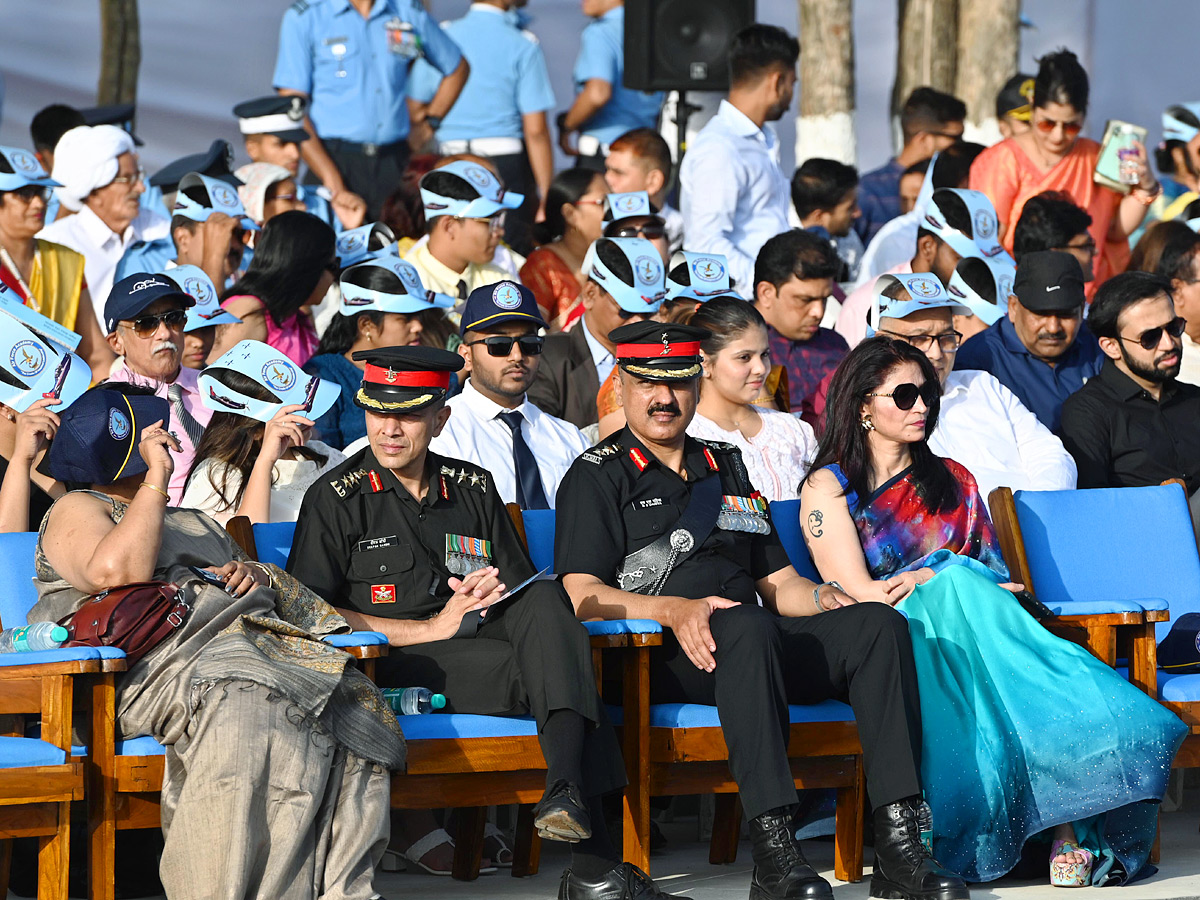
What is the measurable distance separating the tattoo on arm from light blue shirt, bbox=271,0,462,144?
4574 millimetres

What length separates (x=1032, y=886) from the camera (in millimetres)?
4531

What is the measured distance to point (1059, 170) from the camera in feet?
27.3

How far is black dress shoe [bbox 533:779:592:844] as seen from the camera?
3963mm

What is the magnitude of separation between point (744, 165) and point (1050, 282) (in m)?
1.85

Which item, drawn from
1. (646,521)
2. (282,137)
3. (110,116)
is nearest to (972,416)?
(646,521)

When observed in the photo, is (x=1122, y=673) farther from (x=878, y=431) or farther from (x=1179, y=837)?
(x=878, y=431)

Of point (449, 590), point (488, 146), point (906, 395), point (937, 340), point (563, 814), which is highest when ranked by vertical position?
point (488, 146)

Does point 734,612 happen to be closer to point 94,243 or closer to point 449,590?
point 449,590

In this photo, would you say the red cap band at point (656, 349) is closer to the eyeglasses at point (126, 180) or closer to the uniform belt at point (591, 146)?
the eyeglasses at point (126, 180)

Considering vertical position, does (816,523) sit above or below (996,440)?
below

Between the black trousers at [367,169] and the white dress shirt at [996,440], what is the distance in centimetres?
377

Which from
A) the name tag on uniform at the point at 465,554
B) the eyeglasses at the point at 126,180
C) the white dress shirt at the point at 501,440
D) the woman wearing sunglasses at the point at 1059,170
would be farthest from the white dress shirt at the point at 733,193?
the name tag on uniform at the point at 465,554

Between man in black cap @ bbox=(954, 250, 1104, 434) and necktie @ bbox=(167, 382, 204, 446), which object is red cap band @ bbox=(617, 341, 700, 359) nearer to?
necktie @ bbox=(167, 382, 204, 446)

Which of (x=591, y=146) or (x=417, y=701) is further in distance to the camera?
(x=591, y=146)
